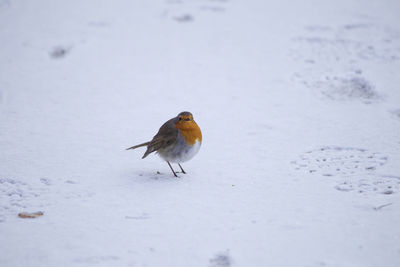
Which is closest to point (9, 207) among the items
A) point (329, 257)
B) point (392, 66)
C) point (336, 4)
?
point (329, 257)

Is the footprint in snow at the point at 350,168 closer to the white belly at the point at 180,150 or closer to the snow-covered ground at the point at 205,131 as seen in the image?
the snow-covered ground at the point at 205,131

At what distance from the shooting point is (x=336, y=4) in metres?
8.09

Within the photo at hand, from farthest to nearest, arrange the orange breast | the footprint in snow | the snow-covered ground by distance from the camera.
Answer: the orange breast
the footprint in snow
the snow-covered ground

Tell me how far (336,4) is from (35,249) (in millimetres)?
7789

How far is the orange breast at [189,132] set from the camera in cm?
322

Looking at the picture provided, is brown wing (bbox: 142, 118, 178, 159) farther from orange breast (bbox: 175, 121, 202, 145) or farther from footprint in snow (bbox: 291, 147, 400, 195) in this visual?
footprint in snow (bbox: 291, 147, 400, 195)

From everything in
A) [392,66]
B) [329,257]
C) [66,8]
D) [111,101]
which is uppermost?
[66,8]

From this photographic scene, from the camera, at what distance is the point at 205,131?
4414 millimetres

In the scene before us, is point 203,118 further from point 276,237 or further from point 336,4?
point 336,4

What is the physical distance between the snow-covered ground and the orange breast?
1.21 ft

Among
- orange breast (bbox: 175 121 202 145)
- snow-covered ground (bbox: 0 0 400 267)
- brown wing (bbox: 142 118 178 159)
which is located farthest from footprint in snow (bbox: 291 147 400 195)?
brown wing (bbox: 142 118 178 159)

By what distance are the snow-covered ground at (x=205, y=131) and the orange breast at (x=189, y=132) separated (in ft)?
1.21

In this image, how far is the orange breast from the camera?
3221mm

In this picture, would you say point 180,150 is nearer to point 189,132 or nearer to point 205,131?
point 189,132
